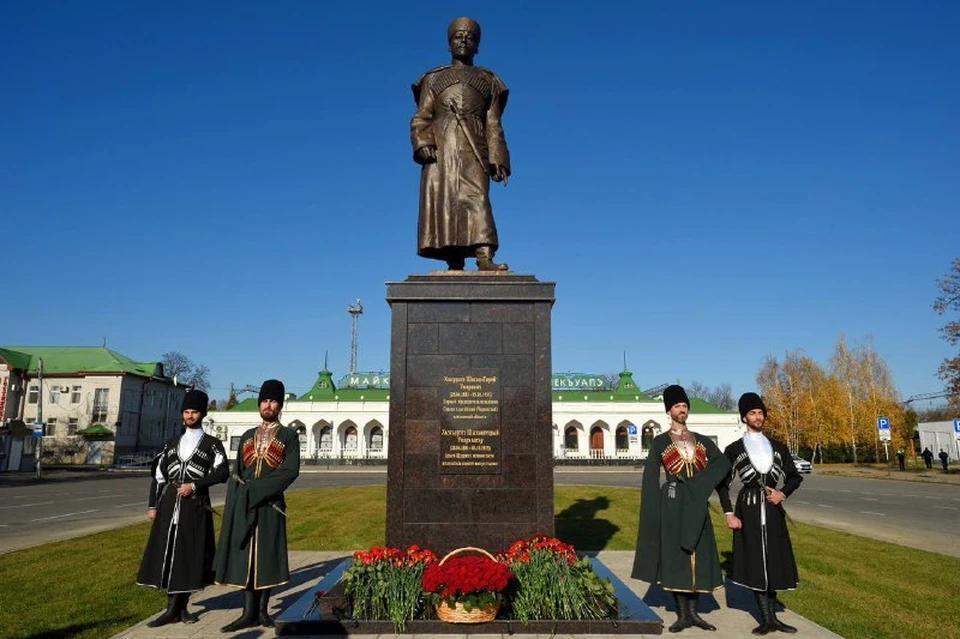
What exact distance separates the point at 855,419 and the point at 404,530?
5732 cm

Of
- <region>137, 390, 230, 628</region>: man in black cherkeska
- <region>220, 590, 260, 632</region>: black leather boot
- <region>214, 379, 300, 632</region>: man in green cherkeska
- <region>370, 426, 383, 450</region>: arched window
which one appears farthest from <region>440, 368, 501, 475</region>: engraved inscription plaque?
<region>370, 426, 383, 450</region>: arched window

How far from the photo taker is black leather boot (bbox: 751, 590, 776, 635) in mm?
6034

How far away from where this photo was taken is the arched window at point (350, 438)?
174 feet

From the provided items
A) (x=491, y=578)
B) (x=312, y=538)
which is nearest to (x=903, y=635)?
(x=491, y=578)

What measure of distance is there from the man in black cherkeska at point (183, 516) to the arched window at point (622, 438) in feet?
161

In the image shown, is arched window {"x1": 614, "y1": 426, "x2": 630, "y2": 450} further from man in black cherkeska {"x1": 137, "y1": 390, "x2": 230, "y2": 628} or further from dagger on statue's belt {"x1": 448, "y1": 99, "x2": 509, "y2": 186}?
man in black cherkeska {"x1": 137, "y1": 390, "x2": 230, "y2": 628}

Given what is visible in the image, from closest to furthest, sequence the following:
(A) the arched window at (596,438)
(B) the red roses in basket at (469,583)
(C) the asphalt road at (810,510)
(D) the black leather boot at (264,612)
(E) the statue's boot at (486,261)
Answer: (B) the red roses in basket at (469,583) < (D) the black leather boot at (264,612) < (E) the statue's boot at (486,261) < (C) the asphalt road at (810,510) < (A) the arched window at (596,438)

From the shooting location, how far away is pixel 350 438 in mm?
53156

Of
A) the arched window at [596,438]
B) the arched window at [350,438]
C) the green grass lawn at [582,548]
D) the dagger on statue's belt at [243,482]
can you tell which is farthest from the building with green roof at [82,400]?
the dagger on statue's belt at [243,482]

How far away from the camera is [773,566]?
6203 mm

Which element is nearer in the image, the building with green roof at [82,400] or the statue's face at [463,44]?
the statue's face at [463,44]

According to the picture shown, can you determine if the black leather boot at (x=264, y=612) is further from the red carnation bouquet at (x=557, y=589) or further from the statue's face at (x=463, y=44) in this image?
the statue's face at (x=463, y=44)

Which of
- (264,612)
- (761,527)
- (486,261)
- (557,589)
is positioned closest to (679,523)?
Answer: (761,527)

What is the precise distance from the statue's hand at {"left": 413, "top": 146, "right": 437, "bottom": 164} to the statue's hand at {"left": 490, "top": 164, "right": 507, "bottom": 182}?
0.82m
